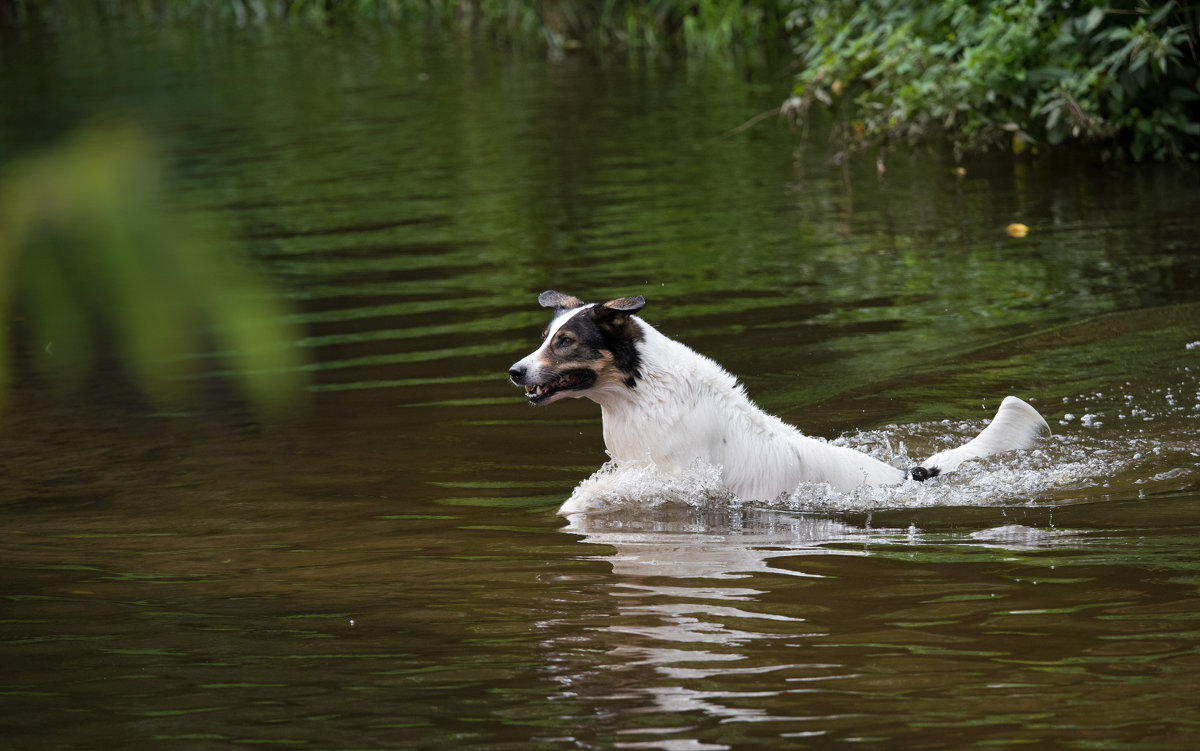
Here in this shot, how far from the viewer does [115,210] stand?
5.84ft

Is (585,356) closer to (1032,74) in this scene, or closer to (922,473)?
(922,473)

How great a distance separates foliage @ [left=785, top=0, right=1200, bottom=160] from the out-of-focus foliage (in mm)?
13766

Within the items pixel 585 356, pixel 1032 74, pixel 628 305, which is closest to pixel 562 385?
pixel 585 356

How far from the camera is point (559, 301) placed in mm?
7898

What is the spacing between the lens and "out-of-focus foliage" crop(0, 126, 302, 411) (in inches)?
69.4

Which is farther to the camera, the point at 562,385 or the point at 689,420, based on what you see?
the point at 689,420

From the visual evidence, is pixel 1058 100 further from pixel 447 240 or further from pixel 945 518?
pixel 945 518

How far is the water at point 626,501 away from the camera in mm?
4172

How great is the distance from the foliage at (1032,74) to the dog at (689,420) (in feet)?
26.9

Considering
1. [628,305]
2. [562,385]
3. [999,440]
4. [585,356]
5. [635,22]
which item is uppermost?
[635,22]

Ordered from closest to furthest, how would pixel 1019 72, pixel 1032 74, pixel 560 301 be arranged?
pixel 560 301, pixel 1019 72, pixel 1032 74

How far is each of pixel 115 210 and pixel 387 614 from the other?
388 cm

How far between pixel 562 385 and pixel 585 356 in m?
0.21

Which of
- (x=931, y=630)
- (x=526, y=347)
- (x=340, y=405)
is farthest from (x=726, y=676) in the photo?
(x=526, y=347)
